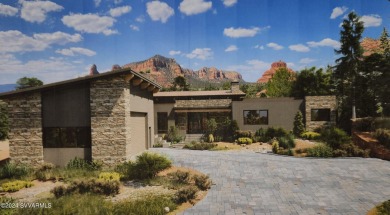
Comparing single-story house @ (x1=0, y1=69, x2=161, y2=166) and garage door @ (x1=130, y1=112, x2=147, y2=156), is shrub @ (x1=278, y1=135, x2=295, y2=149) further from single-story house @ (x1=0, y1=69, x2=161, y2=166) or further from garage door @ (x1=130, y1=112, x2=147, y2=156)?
single-story house @ (x1=0, y1=69, x2=161, y2=166)

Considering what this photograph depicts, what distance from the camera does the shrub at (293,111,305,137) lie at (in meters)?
25.4

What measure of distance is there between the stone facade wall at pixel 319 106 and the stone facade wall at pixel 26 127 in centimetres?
2493

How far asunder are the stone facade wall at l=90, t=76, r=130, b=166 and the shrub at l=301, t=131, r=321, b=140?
1856cm

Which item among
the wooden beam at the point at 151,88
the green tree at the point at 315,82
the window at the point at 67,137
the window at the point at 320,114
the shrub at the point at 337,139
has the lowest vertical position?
the shrub at the point at 337,139

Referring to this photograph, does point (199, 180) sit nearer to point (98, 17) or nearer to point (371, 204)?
point (371, 204)

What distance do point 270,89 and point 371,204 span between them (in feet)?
130

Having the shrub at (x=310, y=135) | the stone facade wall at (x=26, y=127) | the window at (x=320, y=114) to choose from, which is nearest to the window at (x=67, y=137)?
the stone facade wall at (x=26, y=127)

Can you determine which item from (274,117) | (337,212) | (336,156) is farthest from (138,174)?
(274,117)

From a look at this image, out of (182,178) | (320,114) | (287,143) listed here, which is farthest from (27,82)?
(320,114)

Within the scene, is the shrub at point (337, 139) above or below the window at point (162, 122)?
below

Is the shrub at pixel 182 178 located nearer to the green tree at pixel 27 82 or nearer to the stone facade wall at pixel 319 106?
the stone facade wall at pixel 319 106

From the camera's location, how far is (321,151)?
15.9 meters

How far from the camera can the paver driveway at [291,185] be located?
843 centimetres

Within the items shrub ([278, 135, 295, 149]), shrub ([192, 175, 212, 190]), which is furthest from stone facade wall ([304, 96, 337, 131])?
shrub ([192, 175, 212, 190])
